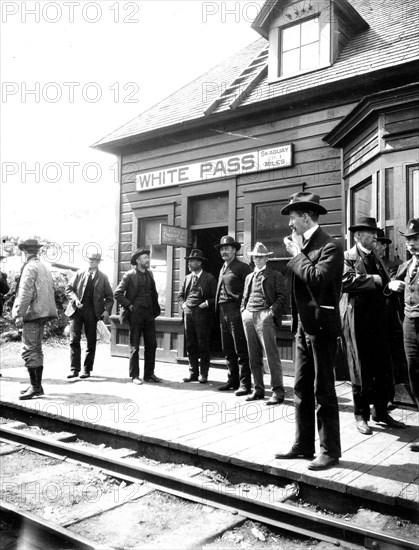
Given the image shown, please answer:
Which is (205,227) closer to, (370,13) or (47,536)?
(370,13)

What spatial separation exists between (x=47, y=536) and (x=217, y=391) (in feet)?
12.7

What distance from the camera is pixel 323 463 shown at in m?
3.68

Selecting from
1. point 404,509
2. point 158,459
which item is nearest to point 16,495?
point 158,459

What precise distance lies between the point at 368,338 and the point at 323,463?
165 centimetres

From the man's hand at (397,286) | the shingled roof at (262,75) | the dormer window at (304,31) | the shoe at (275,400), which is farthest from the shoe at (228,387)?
the dormer window at (304,31)

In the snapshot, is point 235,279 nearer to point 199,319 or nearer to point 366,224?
point 199,319

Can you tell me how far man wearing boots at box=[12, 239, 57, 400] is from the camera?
6406 millimetres

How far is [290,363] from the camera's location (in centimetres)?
799

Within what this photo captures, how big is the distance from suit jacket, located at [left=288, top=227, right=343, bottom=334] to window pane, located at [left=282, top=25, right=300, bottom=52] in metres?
6.40

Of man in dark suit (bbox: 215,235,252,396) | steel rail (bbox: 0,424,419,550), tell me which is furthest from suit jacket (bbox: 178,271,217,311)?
steel rail (bbox: 0,424,419,550)

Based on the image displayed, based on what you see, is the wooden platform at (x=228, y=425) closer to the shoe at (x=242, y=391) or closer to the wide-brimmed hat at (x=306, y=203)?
the shoe at (x=242, y=391)

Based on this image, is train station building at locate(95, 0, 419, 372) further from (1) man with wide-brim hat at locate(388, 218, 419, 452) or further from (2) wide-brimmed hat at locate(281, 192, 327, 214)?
(2) wide-brimmed hat at locate(281, 192, 327, 214)

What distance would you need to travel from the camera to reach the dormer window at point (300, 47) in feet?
28.3

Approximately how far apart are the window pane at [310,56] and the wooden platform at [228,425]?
5.81 meters
